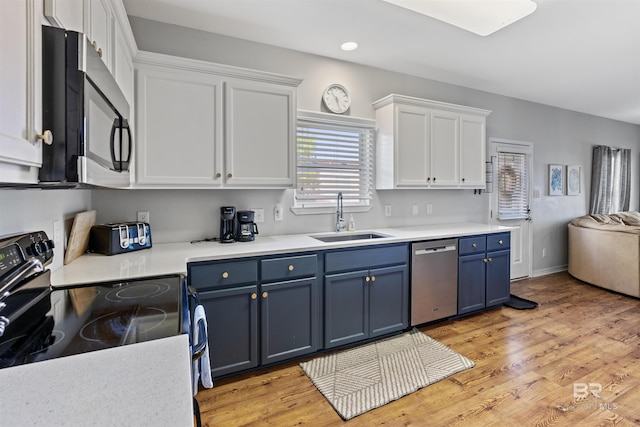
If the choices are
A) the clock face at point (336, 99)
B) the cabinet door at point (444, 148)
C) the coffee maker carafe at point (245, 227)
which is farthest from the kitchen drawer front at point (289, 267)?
the cabinet door at point (444, 148)

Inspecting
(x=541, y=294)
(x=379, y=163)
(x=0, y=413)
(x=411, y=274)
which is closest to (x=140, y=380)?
(x=0, y=413)

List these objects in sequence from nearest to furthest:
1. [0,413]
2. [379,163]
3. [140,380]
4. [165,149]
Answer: [0,413] < [140,380] < [165,149] < [379,163]

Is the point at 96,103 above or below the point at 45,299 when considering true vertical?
above

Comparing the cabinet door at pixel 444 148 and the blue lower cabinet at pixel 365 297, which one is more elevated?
the cabinet door at pixel 444 148

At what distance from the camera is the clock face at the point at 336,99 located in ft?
10.2

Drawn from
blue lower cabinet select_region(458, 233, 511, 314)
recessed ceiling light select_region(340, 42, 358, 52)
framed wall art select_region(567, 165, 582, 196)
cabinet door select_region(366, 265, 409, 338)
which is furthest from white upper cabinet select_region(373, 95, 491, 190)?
framed wall art select_region(567, 165, 582, 196)

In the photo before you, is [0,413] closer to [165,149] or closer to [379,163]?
[165,149]

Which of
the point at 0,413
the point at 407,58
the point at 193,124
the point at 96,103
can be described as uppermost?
the point at 407,58

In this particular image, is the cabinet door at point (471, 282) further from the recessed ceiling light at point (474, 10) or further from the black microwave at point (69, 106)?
the black microwave at point (69, 106)

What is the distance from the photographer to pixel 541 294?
4035 mm

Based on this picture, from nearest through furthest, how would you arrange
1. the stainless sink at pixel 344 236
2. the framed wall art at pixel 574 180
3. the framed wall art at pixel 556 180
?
the stainless sink at pixel 344 236, the framed wall art at pixel 556 180, the framed wall art at pixel 574 180

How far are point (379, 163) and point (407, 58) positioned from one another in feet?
3.40

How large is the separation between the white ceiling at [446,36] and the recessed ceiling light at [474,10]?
0.26 meters

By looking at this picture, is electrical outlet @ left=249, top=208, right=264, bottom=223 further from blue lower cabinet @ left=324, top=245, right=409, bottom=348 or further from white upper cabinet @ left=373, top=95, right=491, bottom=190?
white upper cabinet @ left=373, top=95, right=491, bottom=190
